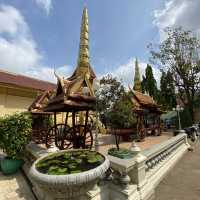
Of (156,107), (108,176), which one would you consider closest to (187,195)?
(108,176)

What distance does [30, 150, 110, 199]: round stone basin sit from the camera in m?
2.78

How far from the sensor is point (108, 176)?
13.2 ft

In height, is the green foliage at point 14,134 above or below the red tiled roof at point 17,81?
below

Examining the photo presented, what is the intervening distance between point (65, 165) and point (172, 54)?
80.9 ft

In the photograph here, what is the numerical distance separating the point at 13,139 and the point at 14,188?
1813 millimetres

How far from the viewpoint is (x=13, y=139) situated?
6.45 metres

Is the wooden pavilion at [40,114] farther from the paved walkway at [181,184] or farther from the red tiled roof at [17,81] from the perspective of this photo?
the paved walkway at [181,184]

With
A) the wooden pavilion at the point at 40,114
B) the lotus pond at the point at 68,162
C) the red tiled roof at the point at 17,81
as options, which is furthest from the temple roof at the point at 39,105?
the lotus pond at the point at 68,162

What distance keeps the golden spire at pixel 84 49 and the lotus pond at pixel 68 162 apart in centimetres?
897

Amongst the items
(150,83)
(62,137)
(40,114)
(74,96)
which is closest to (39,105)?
(40,114)

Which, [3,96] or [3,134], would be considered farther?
[3,96]

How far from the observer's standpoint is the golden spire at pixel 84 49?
1285cm

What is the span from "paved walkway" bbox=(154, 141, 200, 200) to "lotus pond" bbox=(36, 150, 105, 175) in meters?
2.06

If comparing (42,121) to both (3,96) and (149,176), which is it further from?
(149,176)
